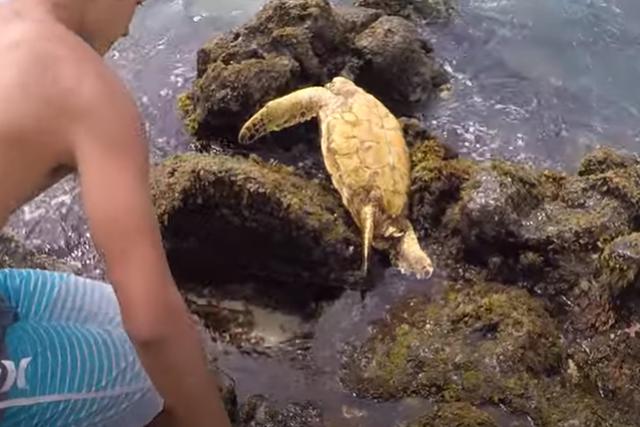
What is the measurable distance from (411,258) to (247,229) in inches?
28.3

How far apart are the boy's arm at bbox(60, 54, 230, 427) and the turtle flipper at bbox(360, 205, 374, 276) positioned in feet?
6.55

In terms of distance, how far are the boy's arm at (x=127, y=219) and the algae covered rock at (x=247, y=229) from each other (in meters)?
1.98

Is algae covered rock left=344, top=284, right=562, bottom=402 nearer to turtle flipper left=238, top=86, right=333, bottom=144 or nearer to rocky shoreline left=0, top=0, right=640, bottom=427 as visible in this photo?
rocky shoreline left=0, top=0, right=640, bottom=427

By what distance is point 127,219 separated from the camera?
7.59 ft

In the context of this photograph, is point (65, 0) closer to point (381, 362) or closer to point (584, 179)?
point (381, 362)

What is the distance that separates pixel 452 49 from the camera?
649cm

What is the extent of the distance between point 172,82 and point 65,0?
142 inches

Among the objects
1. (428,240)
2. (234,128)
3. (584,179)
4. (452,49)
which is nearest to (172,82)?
(234,128)

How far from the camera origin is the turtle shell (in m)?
4.66

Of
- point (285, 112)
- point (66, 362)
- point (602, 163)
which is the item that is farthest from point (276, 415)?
point (602, 163)

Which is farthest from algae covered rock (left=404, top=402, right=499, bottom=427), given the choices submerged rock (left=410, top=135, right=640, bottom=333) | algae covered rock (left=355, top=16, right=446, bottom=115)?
algae covered rock (left=355, top=16, right=446, bottom=115)

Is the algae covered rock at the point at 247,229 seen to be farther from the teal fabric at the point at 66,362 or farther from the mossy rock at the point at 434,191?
the teal fabric at the point at 66,362

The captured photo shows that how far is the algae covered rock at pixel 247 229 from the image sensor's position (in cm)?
444

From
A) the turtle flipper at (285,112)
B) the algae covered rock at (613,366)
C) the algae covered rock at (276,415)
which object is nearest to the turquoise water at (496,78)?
the turtle flipper at (285,112)
